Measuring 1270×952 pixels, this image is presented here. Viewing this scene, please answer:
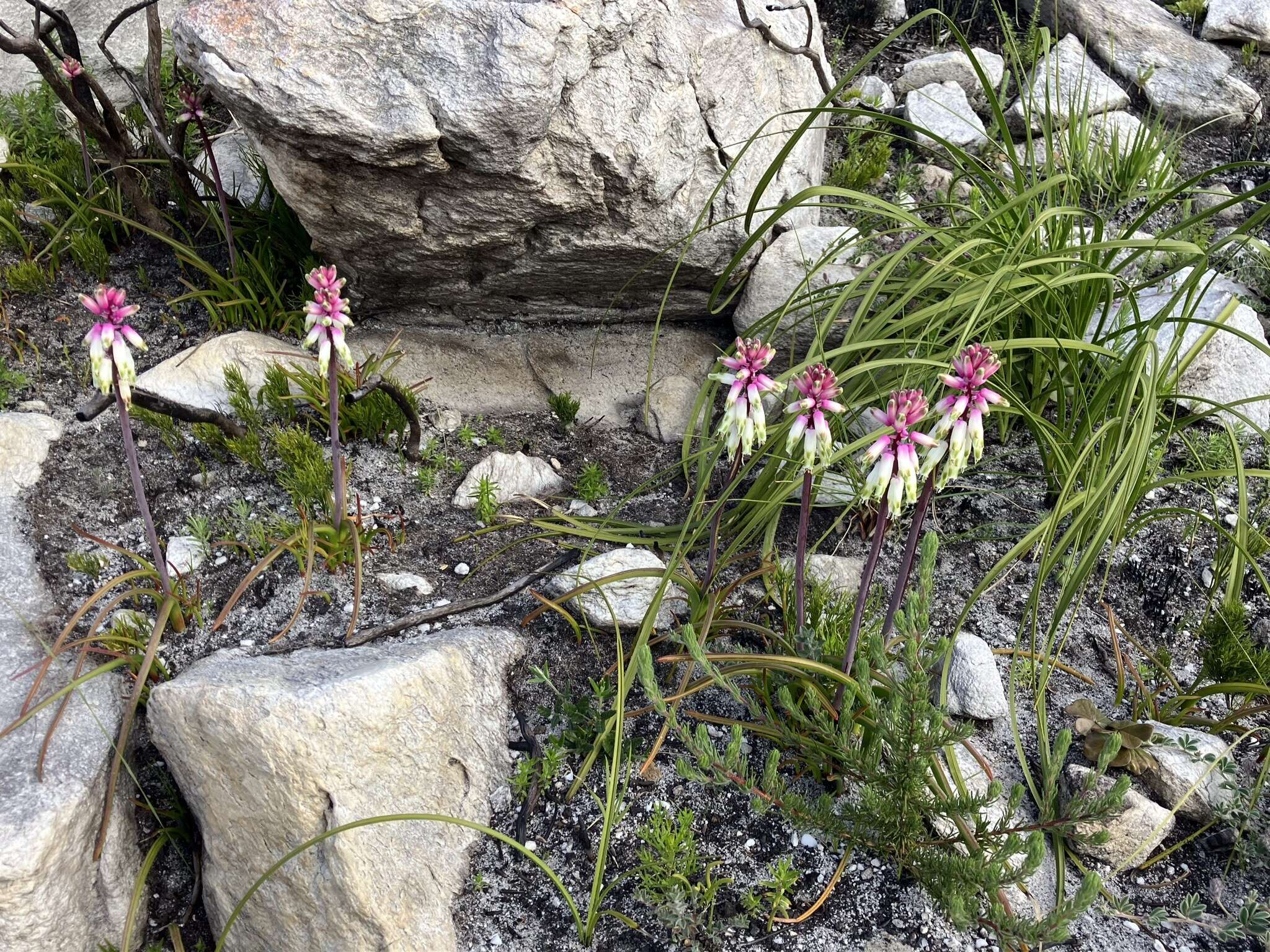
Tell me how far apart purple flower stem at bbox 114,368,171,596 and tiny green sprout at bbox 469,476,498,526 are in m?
1.02

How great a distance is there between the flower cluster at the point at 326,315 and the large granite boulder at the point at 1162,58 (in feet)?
13.1

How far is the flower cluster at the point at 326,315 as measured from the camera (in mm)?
2756

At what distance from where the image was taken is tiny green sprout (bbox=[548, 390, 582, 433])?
12.9 feet

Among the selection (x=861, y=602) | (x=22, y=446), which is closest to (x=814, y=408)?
(x=861, y=602)

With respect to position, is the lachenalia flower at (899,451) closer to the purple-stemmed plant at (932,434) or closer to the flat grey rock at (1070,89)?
the purple-stemmed plant at (932,434)

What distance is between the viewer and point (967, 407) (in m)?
2.14

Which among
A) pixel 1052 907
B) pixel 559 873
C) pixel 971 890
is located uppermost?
pixel 971 890

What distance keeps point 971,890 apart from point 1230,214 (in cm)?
365

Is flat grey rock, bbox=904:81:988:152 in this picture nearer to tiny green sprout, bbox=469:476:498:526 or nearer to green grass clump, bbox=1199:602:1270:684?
green grass clump, bbox=1199:602:1270:684

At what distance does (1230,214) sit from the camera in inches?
177

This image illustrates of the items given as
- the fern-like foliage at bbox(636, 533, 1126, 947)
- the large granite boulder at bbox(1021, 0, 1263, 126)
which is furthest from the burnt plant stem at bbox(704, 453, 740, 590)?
the large granite boulder at bbox(1021, 0, 1263, 126)

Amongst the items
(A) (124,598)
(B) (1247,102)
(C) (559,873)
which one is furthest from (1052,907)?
(B) (1247,102)

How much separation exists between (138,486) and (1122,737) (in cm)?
278

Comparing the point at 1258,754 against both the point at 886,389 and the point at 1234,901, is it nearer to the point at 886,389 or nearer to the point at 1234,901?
the point at 1234,901
